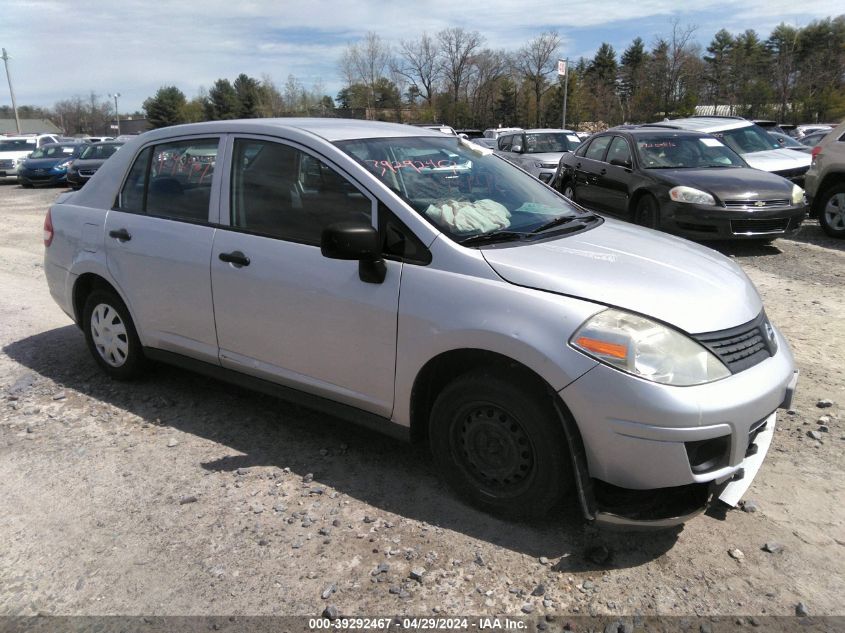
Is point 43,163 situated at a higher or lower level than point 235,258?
lower

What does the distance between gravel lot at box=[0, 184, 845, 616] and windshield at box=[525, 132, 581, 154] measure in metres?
12.2

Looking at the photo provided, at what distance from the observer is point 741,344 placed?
111 inches

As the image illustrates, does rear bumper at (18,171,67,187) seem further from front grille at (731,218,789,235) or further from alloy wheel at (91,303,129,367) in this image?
front grille at (731,218,789,235)

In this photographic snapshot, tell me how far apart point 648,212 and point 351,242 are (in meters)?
6.81

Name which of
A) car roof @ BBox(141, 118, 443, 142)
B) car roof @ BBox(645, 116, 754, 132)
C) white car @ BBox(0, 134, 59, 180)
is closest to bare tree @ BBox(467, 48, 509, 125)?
white car @ BBox(0, 134, 59, 180)

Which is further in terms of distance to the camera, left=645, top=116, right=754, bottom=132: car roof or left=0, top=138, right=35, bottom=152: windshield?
left=0, top=138, right=35, bottom=152: windshield

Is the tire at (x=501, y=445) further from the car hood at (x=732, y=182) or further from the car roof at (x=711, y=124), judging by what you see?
the car roof at (x=711, y=124)

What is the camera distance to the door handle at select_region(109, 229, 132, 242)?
A: 4323 millimetres

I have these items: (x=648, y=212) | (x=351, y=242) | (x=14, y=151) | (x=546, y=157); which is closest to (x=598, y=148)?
(x=648, y=212)

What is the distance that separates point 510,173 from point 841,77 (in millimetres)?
47903

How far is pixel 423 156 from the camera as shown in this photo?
369 centimetres

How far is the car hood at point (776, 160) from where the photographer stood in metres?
11.4

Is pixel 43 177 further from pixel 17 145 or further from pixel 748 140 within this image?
pixel 748 140

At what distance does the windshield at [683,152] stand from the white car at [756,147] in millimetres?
1774
